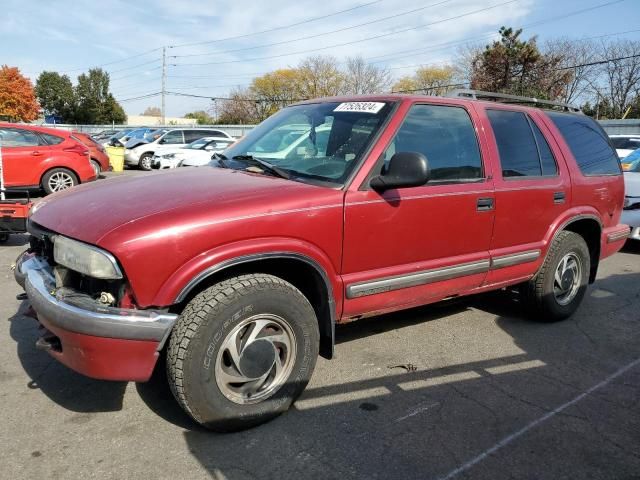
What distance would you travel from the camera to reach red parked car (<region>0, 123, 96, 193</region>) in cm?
1064

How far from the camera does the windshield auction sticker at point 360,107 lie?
350 cm

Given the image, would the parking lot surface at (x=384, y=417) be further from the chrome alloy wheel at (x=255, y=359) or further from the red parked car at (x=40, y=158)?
the red parked car at (x=40, y=158)

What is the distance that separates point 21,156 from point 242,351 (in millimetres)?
10057

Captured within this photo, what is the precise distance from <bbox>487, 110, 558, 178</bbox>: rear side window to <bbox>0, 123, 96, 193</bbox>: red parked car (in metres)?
9.52

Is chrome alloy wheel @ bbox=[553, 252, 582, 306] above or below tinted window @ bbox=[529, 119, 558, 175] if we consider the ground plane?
below

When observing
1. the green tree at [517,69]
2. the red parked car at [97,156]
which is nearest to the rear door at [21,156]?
the red parked car at [97,156]

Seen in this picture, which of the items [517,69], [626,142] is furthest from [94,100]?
[626,142]

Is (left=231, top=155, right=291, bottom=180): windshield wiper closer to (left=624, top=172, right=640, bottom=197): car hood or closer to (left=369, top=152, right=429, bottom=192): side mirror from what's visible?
(left=369, top=152, right=429, bottom=192): side mirror

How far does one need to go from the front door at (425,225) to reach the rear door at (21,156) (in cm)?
975

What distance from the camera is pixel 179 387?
8.48 feet

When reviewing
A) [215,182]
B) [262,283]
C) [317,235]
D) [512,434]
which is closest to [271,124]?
[215,182]

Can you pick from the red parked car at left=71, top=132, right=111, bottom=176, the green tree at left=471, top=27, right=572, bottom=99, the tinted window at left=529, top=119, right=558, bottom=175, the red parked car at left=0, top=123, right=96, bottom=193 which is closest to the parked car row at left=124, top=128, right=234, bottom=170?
the red parked car at left=71, top=132, right=111, bottom=176

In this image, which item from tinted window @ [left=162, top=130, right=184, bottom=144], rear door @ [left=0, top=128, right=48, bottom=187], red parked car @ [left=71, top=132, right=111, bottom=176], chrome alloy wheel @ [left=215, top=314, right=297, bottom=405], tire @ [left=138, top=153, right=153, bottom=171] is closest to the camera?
chrome alloy wheel @ [left=215, top=314, right=297, bottom=405]

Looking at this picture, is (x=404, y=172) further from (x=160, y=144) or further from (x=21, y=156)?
(x=160, y=144)
